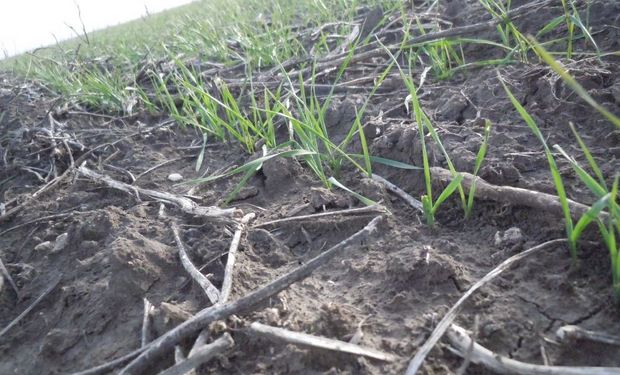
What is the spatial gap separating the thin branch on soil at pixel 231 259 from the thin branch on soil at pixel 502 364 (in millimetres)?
486

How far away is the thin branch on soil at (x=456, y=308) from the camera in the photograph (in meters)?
0.77

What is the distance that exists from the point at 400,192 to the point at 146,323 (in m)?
0.74

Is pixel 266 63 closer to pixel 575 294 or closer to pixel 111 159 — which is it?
pixel 111 159

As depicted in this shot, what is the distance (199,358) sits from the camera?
2.72 feet

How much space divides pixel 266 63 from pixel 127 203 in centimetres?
130

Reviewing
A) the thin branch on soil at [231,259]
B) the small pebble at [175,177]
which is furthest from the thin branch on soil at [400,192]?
the small pebble at [175,177]

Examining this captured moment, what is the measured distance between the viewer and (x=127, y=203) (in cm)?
162

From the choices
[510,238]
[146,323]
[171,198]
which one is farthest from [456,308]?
[171,198]

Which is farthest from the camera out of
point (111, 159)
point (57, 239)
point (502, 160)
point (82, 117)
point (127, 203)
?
point (82, 117)

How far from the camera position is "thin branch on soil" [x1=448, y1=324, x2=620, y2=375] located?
67 centimetres

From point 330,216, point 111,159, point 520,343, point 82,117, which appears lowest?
point 520,343

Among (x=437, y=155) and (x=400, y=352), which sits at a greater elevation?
(x=437, y=155)

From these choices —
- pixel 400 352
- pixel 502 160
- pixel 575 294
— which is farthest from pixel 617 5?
pixel 400 352

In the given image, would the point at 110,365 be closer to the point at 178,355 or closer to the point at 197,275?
the point at 178,355
